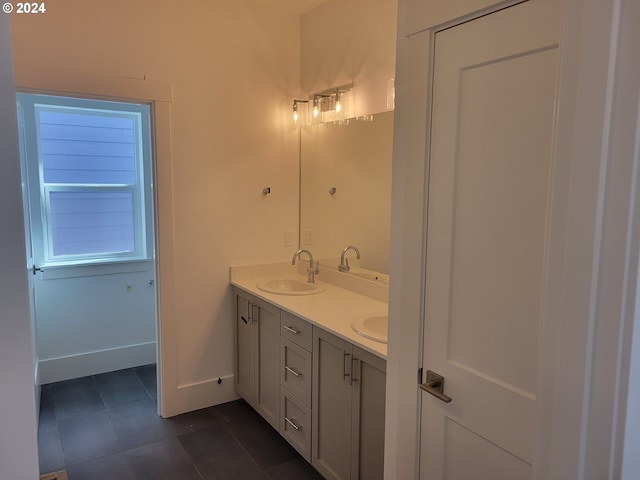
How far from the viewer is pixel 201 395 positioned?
3137mm

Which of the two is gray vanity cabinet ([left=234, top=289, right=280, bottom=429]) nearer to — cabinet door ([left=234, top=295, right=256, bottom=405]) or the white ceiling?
cabinet door ([left=234, top=295, right=256, bottom=405])

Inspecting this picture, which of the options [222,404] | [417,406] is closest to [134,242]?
[222,404]

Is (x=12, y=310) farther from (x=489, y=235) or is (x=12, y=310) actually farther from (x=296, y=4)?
(x=296, y=4)

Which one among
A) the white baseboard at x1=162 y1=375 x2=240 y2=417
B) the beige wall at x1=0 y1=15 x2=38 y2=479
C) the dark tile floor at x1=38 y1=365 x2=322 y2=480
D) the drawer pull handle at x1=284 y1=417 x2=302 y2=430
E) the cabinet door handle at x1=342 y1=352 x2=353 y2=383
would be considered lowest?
the dark tile floor at x1=38 y1=365 x2=322 y2=480

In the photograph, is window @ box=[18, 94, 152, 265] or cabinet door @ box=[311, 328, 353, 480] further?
window @ box=[18, 94, 152, 265]

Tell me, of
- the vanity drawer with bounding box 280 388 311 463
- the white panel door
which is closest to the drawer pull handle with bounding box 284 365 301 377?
the vanity drawer with bounding box 280 388 311 463

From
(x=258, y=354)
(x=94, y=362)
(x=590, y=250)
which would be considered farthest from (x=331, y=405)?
(x=94, y=362)

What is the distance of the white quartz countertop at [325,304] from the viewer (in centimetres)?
205

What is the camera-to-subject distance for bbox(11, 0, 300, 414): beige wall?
2666 mm

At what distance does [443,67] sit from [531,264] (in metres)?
0.58

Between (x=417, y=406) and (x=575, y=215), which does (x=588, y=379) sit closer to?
(x=575, y=215)

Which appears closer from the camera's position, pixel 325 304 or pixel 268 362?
pixel 325 304

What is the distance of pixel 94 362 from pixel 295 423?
2.04 m

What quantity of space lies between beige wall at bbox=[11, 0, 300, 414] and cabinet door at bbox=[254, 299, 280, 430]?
1.43 feet
